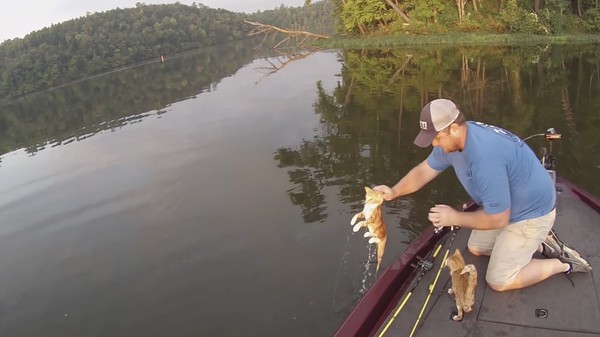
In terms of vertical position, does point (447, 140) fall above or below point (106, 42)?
below

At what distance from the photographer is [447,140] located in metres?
2.83

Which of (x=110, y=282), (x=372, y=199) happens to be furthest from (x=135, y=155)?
(x=372, y=199)

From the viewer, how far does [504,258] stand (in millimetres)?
3184

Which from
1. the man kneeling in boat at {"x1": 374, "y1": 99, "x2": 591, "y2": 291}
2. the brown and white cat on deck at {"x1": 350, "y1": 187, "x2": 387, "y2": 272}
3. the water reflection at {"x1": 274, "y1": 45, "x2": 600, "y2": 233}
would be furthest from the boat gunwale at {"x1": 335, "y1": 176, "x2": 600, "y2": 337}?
the water reflection at {"x1": 274, "y1": 45, "x2": 600, "y2": 233}

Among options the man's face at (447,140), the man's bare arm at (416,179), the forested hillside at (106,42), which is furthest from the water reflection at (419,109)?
the forested hillside at (106,42)

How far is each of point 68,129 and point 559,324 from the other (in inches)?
901

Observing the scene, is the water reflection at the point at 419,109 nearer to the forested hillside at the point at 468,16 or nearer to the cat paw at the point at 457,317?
the cat paw at the point at 457,317

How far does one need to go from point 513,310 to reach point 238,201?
608 cm

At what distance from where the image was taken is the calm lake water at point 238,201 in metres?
5.58

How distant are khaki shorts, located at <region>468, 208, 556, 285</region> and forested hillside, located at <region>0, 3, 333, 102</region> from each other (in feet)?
214

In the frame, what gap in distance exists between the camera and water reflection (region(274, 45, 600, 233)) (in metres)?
7.86

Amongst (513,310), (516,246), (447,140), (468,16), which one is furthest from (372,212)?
(468,16)

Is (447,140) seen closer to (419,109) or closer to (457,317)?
(457,317)

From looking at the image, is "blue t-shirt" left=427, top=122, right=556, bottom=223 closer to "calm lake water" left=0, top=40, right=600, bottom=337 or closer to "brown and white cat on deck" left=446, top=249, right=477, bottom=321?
"brown and white cat on deck" left=446, top=249, right=477, bottom=321
